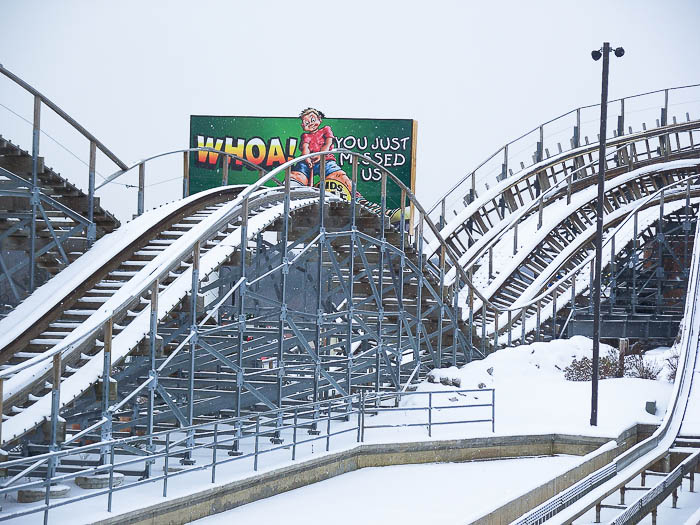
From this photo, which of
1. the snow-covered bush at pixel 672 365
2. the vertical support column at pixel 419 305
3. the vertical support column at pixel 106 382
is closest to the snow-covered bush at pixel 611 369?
the snow-covered bush at pixel 672 365

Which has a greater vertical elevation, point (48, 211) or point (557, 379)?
point (48, 211)

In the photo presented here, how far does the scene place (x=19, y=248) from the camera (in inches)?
912

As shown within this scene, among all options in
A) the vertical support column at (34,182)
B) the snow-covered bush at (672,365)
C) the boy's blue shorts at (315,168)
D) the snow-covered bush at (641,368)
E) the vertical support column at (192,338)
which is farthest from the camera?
the boy's blue shorts at (315,168)

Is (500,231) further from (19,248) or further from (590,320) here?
(19,248)

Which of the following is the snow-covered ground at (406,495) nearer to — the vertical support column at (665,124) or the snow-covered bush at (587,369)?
the snow-covered bush at (587,369)

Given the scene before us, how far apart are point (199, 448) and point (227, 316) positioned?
14.3 meters

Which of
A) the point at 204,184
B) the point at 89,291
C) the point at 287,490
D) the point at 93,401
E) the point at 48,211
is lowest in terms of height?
the point at 287,490

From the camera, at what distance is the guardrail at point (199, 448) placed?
48.1 ft

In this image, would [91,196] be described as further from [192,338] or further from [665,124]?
[665,124]

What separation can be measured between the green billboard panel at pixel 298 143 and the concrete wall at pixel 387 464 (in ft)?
92.4

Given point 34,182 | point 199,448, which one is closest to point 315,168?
point 34,182

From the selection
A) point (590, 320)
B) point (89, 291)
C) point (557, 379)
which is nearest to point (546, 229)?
point (590, 320)

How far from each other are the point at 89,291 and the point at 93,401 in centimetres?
290

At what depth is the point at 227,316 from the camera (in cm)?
3388
